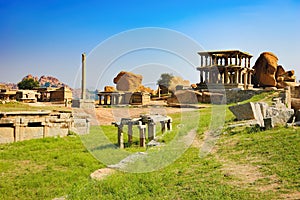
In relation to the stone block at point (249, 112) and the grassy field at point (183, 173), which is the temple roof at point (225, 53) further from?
the grassy field at point (183, 173)

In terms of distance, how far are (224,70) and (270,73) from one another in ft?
23.4

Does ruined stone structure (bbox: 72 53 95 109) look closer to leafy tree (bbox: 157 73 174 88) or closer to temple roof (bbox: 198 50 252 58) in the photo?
temple roof (bbox: 198 50 252 58)

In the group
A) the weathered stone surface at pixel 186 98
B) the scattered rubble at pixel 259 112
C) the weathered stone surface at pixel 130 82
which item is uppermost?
the weathered stone surface at pixel 130 82

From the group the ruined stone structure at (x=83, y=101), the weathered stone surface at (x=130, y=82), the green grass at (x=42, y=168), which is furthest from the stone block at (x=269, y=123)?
the weathered stone surface at (x=130, y=82)

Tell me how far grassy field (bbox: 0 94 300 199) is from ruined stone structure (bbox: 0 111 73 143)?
7.17 ft

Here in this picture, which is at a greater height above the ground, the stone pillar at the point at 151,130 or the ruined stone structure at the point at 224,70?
the ruined stone structure at the point at 224,70

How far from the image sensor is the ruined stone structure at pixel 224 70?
130 feet

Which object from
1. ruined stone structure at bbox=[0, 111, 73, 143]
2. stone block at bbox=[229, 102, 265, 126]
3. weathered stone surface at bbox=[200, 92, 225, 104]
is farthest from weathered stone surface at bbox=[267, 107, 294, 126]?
weathered stone surface at bbox=[200, 92, 225, 104]

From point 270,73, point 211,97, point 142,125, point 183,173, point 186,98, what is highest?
point 270,73

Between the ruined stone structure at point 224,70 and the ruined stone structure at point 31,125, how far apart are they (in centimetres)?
2760

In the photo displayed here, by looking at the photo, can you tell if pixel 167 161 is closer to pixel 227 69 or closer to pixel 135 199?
pixel 135 199

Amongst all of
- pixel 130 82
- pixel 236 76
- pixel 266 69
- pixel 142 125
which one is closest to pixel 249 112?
pixel 142 125

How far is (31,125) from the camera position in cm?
1320

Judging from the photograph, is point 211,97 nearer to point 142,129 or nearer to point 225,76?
point 225,76
